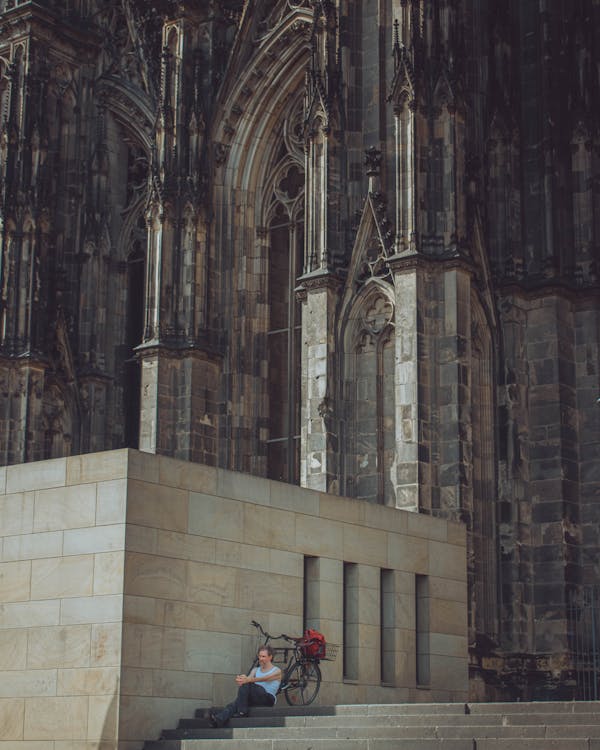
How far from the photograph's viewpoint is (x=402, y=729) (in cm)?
1598

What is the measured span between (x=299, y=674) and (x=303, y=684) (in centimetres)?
30

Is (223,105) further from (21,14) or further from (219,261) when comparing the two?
(21,14)

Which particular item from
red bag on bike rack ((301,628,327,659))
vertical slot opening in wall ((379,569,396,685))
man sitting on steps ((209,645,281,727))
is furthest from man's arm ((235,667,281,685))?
vertical slot opening in wall ((379,569,396,685))

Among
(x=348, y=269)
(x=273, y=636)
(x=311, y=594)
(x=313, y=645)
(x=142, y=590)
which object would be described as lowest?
(x=313, y=645)

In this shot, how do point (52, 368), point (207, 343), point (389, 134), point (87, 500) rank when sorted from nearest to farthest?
point (87, 500), point (389, 134), point (207, 343), point (52, 368)

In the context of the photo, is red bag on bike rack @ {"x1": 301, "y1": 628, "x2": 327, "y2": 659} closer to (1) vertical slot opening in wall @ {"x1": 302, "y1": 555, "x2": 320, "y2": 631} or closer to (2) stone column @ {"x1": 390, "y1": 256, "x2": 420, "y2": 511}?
(1) vertical slot opening in wall @ {"x1": 302, "y1": 555, "x2": 320, "y2": 631}

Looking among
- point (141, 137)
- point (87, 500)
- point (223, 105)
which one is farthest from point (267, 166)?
point (87, 500)

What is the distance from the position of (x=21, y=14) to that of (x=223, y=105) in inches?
231

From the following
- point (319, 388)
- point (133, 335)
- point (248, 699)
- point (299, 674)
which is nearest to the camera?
point (248, 699)

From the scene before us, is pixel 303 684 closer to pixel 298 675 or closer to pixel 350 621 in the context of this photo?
pixel 298 675

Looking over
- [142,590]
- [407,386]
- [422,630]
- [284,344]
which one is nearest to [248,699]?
[142,590]

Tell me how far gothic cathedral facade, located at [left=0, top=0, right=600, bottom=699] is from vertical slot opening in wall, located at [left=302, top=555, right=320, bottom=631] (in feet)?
11.2

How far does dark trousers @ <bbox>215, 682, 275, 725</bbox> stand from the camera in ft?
58.6

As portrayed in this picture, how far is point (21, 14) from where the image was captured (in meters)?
33.0
